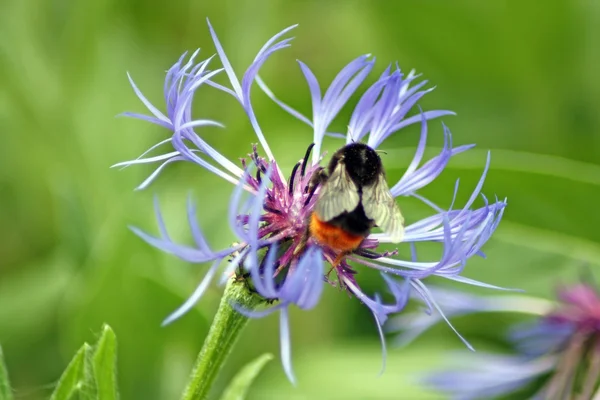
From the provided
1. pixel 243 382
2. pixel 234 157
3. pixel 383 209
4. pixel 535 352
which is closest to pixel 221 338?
pixel 243 382

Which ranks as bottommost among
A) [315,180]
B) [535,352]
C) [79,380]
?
[79,380]

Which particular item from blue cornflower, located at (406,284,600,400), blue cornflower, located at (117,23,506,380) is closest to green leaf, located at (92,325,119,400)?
blue cornflower, located at (117,23,506,380)

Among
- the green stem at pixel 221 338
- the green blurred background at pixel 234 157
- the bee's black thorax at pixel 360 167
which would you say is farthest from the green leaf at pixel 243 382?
the green blurred background at pixel 234 157

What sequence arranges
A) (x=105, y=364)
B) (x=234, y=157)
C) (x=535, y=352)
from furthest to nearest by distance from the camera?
(x=234, y=157), (x=535, y=352), (x=105, y=364)

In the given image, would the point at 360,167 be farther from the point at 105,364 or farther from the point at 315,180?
the point at 105,364

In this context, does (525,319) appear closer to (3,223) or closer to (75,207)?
(75,207)

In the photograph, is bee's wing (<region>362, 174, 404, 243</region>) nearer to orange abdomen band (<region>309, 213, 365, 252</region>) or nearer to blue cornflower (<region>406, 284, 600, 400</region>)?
orange abdomen band (<region>309, 213, 365, 252</region>)

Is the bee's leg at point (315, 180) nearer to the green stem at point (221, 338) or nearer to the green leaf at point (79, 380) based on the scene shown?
the green stem at point (221, 338)
